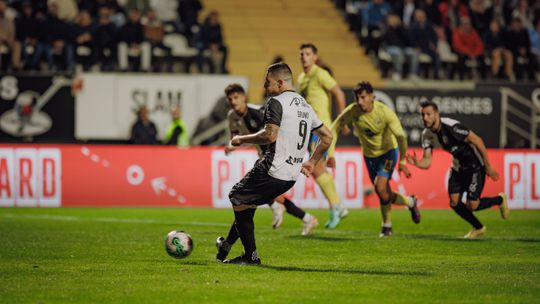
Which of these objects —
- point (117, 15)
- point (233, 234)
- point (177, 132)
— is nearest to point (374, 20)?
point (117, 15)

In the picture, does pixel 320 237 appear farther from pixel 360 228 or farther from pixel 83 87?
pixel 83 87

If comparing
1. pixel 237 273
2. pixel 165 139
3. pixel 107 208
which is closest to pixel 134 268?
pixel 237 273

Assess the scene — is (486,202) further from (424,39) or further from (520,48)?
(520,48)

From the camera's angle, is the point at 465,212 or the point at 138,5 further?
the point at 138,5

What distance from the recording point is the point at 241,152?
2409 cm

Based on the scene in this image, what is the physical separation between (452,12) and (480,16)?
883 millimetres

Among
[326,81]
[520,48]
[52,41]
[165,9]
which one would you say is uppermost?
[165,9]

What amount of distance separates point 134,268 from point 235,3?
23.2 m

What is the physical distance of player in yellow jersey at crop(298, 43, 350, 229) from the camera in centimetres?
1731

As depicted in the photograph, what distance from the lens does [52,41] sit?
27453mm

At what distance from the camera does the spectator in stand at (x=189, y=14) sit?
97.7 ft

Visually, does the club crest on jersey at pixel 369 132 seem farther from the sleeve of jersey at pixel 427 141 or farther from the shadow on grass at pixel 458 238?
the shadow on grass at pixel 458 238

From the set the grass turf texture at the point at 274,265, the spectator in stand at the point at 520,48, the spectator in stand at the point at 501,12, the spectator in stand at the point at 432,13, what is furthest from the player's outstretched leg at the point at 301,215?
the spectator in stand at the point at 501,12

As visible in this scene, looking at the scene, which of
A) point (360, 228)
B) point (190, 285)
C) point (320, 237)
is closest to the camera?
point (190, 285)
